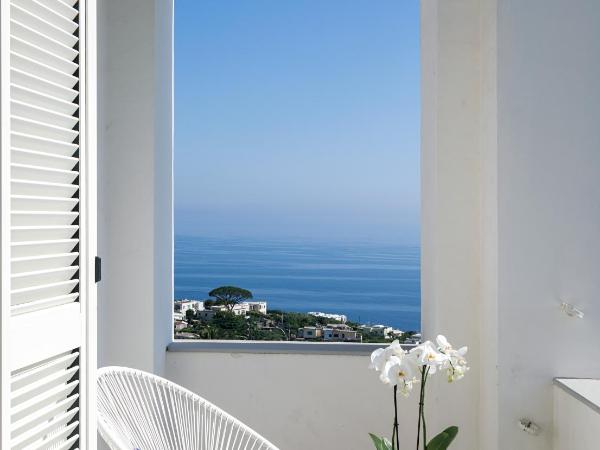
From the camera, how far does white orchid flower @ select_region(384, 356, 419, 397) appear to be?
61.7 inches

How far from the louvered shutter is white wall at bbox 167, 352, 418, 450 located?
128cm

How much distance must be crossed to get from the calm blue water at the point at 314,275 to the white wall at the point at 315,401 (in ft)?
0.88

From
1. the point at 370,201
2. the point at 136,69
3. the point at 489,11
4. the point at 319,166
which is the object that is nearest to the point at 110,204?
the point at 136,69

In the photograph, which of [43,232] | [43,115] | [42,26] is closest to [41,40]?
[42,26]

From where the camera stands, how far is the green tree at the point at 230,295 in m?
2.69

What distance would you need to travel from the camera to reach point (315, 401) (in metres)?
2.46

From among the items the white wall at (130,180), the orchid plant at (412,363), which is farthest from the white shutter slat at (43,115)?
the white wall at (130,180)

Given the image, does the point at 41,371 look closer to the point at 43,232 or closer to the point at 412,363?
the point at 43,232

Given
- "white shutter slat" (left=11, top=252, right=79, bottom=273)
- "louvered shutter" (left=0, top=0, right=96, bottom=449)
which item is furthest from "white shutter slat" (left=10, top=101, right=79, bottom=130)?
"white shutter slat" (left=11, top=252, right=79, bottom=273)

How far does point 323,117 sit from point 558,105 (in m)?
1.01

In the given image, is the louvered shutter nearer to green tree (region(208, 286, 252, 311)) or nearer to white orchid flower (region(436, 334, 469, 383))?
white orchid flower (region(436, 334, 469, 383))

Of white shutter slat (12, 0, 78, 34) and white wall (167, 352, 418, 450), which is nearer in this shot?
white shutter slat (12, 0, 78, 34)

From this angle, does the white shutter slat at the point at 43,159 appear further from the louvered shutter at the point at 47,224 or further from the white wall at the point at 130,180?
the white wall at the point at 130,180

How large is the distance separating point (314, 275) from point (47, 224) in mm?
1702
